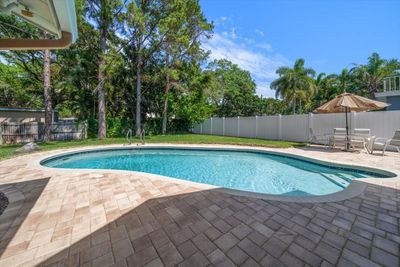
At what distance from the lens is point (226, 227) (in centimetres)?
230

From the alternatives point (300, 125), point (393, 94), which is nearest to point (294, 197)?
point (300, 125)

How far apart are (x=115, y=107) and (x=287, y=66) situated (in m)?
→ 21.5

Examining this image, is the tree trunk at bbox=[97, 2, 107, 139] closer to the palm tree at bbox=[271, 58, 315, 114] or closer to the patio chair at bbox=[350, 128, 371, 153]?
the patio chair at bbox=[350, 128, 371, 153]

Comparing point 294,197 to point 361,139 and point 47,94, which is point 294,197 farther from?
point 47,94

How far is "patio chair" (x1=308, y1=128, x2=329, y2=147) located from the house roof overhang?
10.8 meters

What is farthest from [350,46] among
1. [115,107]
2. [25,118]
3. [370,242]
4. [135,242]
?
[25,118]

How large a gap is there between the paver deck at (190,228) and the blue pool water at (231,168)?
5.19ft

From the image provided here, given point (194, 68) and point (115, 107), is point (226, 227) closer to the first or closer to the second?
point (194, 68)

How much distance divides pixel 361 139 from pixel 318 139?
2.34 m

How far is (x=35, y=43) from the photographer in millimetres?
2600

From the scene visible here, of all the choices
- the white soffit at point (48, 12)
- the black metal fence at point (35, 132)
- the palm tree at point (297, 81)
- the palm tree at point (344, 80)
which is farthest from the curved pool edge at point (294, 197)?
the palm tree at point (344, 80)

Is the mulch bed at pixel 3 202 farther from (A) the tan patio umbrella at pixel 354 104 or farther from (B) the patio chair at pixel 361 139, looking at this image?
(B) the patio chair at pixel 361 139

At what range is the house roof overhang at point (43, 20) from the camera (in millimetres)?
2230

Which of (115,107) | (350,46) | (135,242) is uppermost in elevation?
(350,46)
